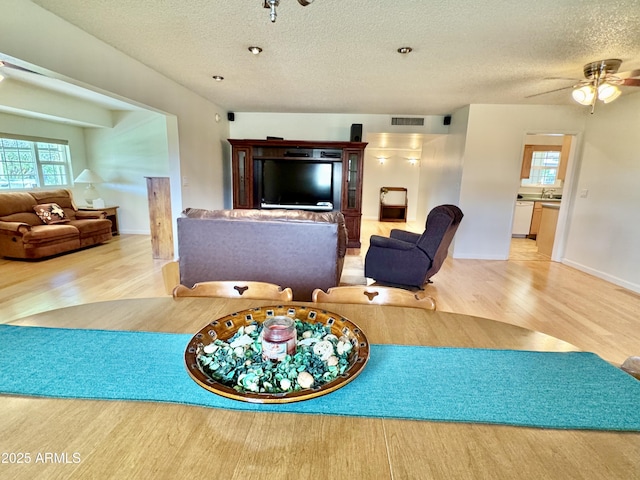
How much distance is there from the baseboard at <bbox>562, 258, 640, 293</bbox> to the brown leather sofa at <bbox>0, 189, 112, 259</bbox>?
24.6 ft

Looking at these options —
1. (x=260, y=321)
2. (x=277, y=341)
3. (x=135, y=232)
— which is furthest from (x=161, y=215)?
(x=277, y=341)

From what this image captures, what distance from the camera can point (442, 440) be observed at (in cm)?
62

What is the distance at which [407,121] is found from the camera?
559 cm

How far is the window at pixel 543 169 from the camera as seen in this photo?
663cm

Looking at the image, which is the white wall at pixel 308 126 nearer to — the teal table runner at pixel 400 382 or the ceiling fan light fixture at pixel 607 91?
the ceiling fan light fixture at pixel 607 91

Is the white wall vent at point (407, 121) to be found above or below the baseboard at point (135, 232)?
above

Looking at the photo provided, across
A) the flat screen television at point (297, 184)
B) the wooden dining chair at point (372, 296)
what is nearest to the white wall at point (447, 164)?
the flat screen television at point (297, 184)

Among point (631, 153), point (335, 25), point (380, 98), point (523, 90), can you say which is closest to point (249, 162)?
point (380, 98)

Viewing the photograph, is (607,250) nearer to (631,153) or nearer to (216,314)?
(631,153)

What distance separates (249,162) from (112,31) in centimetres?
311

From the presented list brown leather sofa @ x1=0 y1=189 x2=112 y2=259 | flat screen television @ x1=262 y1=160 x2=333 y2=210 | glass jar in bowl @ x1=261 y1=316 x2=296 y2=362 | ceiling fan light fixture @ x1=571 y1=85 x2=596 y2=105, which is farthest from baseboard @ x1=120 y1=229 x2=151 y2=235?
ceiling fan light fixture @ x1=571 y1=85 x2=596 y2=105

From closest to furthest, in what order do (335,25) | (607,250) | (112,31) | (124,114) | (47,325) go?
(47,325)
(335,25)
(112,31)
(607,250)
(124,114)

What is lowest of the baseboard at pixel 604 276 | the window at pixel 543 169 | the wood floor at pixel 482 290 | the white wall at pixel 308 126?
the wood floor at pixel 482 290

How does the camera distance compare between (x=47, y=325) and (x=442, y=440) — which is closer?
(x=442, y=440)
